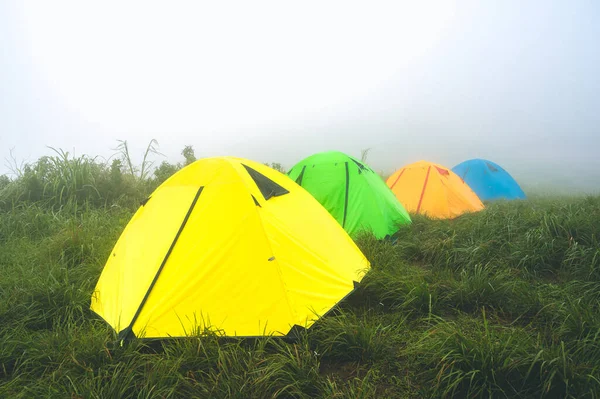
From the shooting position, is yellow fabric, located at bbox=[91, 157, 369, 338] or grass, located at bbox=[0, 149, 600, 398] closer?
grass, located at bbox=[0, 149, 600, 398]

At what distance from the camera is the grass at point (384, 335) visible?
5.77 ft

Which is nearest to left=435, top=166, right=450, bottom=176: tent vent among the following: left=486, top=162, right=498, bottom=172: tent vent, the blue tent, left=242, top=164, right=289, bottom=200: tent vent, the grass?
the grass

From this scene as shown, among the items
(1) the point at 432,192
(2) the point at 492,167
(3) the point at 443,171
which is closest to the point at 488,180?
(2) the point at 492,167

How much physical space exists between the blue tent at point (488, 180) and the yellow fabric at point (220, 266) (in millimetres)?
8825

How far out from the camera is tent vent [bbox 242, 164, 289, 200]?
2.86m

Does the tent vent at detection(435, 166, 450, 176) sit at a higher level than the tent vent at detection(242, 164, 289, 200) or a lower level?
lower

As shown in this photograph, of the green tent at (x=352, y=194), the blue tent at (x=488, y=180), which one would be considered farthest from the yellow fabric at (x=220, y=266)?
the blue tent at (x=488, y=180)

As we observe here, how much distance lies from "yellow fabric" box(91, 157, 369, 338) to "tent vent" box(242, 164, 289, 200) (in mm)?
59

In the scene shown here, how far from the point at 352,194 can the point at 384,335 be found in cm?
294

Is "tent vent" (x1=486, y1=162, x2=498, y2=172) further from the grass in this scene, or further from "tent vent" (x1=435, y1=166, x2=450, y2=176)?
the grass

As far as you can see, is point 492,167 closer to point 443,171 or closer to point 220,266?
point 443,171

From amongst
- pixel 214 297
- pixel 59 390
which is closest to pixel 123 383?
pixel 59 390

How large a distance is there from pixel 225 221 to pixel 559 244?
3.81 meters

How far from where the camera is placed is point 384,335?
2264 mm
